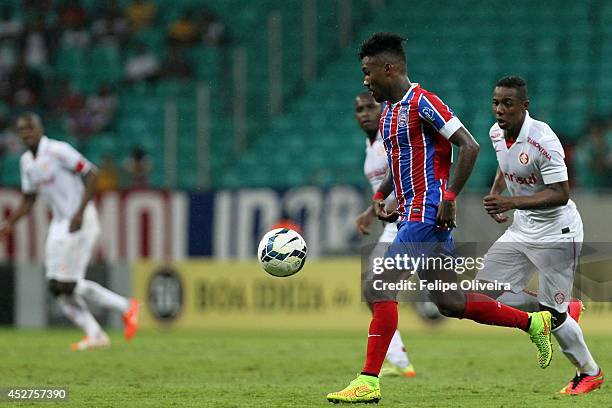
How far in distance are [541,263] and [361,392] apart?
165cm

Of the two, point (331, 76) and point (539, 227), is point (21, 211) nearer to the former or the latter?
point (539, 227)

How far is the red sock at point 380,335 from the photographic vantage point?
730 cm

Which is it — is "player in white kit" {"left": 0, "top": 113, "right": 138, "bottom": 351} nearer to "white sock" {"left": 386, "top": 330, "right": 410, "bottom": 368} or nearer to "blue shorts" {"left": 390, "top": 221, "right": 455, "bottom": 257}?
"white sock" {"left": 386, "top": 330, "right": 410, "bottom": 368}

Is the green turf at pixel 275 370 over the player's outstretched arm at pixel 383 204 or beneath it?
beneath

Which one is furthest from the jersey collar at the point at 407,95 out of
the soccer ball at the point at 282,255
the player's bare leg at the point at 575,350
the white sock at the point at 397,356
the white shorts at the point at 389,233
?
the white sock at the point at 397,356

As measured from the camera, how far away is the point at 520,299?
27.9 ft

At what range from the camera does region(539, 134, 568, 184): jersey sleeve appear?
25.3 ft

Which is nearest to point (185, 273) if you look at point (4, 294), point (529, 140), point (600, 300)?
point (4, 294)

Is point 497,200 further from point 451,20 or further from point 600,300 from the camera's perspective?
point 451,20

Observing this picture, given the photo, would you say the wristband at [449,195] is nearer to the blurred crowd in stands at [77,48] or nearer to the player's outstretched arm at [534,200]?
the player's outstretched arm at [534,200]

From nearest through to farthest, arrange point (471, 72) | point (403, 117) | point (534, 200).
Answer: point (403, 117), point (534, 200), point (471, 72)

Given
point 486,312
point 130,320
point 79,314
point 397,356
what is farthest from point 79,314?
point 486,312

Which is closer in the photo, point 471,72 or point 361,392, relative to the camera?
point 361,392

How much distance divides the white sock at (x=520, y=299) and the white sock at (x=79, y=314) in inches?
214
